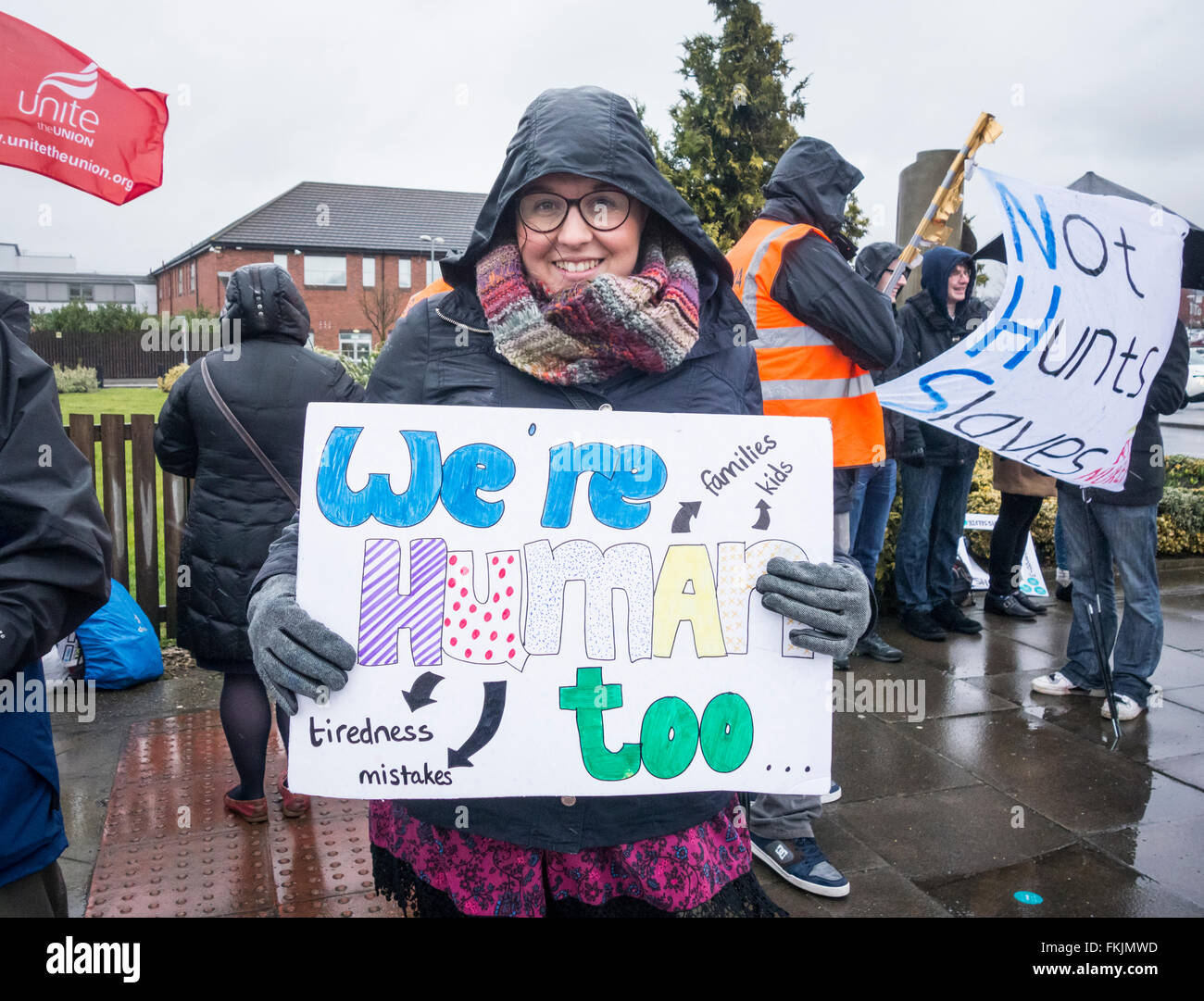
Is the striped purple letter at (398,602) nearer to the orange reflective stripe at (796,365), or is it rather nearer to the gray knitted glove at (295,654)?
the gray knitted glove at (295,654)

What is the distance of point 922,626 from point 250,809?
4.13 meters

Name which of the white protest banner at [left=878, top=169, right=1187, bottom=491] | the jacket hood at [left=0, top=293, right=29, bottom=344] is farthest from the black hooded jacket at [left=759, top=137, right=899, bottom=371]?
the jacket hood at [left=0, top=293, right=29, bottom=344]

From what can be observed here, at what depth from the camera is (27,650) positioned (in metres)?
1.58

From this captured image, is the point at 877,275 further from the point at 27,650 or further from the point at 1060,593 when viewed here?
the point at 27,650

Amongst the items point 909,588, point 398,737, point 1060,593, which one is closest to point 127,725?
point 398,737

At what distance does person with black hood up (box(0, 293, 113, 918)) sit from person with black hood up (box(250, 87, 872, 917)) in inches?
13.3

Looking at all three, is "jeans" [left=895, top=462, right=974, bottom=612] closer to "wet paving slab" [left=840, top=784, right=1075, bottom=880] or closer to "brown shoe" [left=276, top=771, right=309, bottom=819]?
"wet paving slab" [left=840, top=784, right=1075, bottom=880]

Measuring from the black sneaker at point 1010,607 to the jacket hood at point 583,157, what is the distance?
539cm

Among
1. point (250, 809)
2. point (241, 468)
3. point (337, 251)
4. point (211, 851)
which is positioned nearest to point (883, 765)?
point (250, 809)

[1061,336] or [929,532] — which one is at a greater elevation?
[1061,336]

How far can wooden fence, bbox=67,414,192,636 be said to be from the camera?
211 inches

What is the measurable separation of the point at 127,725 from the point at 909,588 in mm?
4577

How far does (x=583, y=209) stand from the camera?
5.68 feet

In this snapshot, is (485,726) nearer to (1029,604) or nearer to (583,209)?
(583,209)
